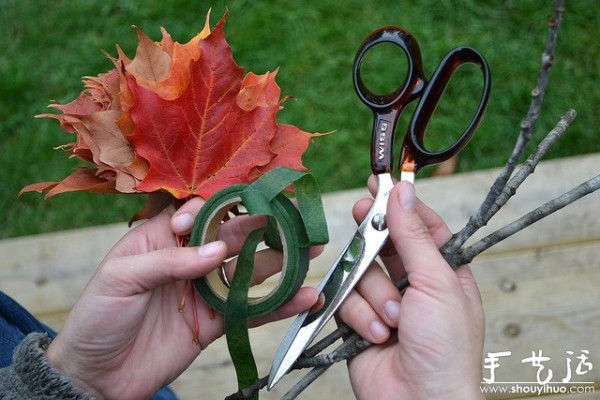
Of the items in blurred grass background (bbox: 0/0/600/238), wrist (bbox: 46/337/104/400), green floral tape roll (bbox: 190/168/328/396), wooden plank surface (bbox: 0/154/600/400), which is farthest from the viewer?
blurred grass background (bbox: 0/0/600/238)

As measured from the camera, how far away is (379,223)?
0.85 meters

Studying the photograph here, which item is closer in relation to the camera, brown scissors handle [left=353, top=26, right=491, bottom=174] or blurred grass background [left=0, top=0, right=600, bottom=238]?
brown scissors handle [left=353, top=26, right=491, bottom=174]

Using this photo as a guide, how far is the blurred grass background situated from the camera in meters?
1.68

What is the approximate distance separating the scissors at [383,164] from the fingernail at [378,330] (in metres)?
0.05

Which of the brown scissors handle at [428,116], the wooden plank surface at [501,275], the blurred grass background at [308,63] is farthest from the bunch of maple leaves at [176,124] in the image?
the blurred grass background at [308,63]

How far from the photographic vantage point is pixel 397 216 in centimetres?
81

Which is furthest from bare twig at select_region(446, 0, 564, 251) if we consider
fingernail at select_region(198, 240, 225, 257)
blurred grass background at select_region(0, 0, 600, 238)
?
blurred grass background at select_region(0, 0, 600, 238)

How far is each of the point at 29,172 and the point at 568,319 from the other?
136 centimetres

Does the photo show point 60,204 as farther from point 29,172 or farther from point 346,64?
point 346,64

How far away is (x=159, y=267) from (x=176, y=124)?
0.18m

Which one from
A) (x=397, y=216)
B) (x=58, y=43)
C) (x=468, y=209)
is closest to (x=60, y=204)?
(x=58, y=43)

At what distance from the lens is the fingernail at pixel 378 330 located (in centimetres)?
85

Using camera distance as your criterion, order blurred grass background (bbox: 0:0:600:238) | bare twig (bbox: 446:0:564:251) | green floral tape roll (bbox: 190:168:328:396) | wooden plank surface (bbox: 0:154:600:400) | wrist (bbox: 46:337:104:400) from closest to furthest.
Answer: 1. bare twig (bbox: 446:0:564:251)
2. green floral tape roll (bbox: 190:168:328:396)
3. wrist (bbox: 46:337:104:400)
4. wooden plank surface (bbox: 0:154:600:400)
5. blurred grass background (bbox: 0:0:600:238)

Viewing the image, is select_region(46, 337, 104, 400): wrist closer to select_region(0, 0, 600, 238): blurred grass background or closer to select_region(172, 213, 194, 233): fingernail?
select_region(172, 213, 194, 233): fingernail
